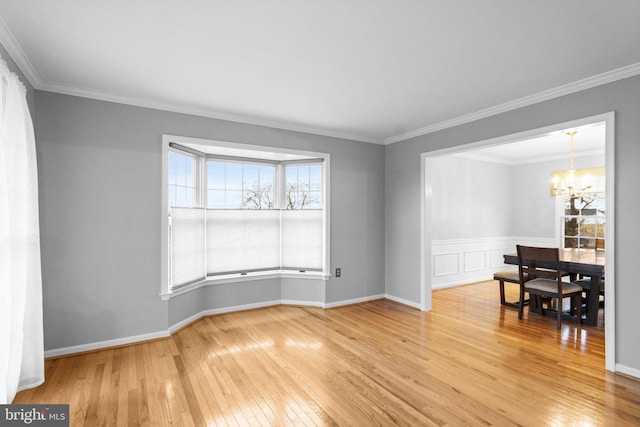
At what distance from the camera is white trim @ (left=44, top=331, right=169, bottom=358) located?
308cm

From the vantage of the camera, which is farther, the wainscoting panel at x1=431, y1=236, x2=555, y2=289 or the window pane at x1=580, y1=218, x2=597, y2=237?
the window pane at x1=580, y1=218, x2=597, y2=237

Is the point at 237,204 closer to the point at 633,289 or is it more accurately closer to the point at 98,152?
the point at 98,152

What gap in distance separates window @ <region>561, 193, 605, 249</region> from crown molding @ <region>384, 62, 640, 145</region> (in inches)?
166

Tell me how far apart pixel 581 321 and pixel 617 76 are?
299cm

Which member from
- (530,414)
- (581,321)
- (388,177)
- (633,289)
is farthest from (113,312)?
(581,321)

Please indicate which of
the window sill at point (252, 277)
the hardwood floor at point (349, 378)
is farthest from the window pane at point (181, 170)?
the hardwood floor at point (349, 378)

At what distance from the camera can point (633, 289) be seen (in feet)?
8.94

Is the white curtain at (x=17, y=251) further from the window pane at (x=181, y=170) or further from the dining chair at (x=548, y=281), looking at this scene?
the dining chair at (x=548, y=281)

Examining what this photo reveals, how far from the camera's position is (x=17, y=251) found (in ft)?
7.43

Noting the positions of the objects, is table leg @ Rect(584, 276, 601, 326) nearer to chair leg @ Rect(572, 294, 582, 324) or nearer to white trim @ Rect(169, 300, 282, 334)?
chair leg @ Rect(572, 294, 582, 324)

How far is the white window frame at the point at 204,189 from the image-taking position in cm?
358

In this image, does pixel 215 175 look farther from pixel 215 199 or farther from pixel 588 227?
pixel 588 227

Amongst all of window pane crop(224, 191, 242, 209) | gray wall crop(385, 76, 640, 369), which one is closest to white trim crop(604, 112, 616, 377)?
gray wall crop(385, 76, 640, 369)

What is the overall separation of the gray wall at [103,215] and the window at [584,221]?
263 inches
